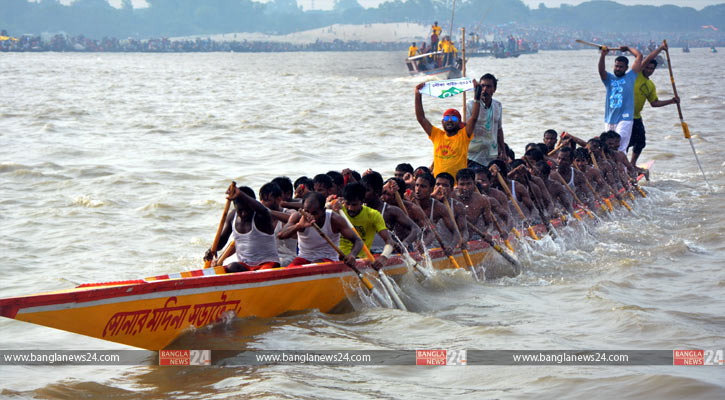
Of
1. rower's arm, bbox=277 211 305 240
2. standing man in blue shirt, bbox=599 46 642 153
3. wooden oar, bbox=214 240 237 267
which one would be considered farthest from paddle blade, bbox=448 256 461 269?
standing man in blue shirt, bbox=599 46 642 153

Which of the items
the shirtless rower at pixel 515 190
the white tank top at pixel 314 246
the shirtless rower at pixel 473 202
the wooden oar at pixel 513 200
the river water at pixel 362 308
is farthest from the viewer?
the shirtless rower at pixel 515 190

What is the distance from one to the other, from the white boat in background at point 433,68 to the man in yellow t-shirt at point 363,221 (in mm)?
31644

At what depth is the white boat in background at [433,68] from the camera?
127ft

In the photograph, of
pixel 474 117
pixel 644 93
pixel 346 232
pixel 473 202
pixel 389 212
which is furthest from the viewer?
pixel 644 93

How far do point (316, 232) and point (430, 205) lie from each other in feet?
4.77

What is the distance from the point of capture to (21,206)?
11.9 meters

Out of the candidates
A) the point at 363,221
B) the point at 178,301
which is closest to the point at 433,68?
the point at 363,221

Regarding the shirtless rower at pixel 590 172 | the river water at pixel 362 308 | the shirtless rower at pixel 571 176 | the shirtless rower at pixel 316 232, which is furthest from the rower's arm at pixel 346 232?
the shirtless rower at pixel 590 172

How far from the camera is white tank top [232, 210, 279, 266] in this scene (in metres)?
6.39

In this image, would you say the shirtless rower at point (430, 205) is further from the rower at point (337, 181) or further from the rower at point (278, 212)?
the rower at point (278, 212)

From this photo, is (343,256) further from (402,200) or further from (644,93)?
(644,93)

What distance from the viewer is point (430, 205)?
749 centimetres

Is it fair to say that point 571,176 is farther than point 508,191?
Yes

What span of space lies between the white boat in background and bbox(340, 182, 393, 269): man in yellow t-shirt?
31644mm
